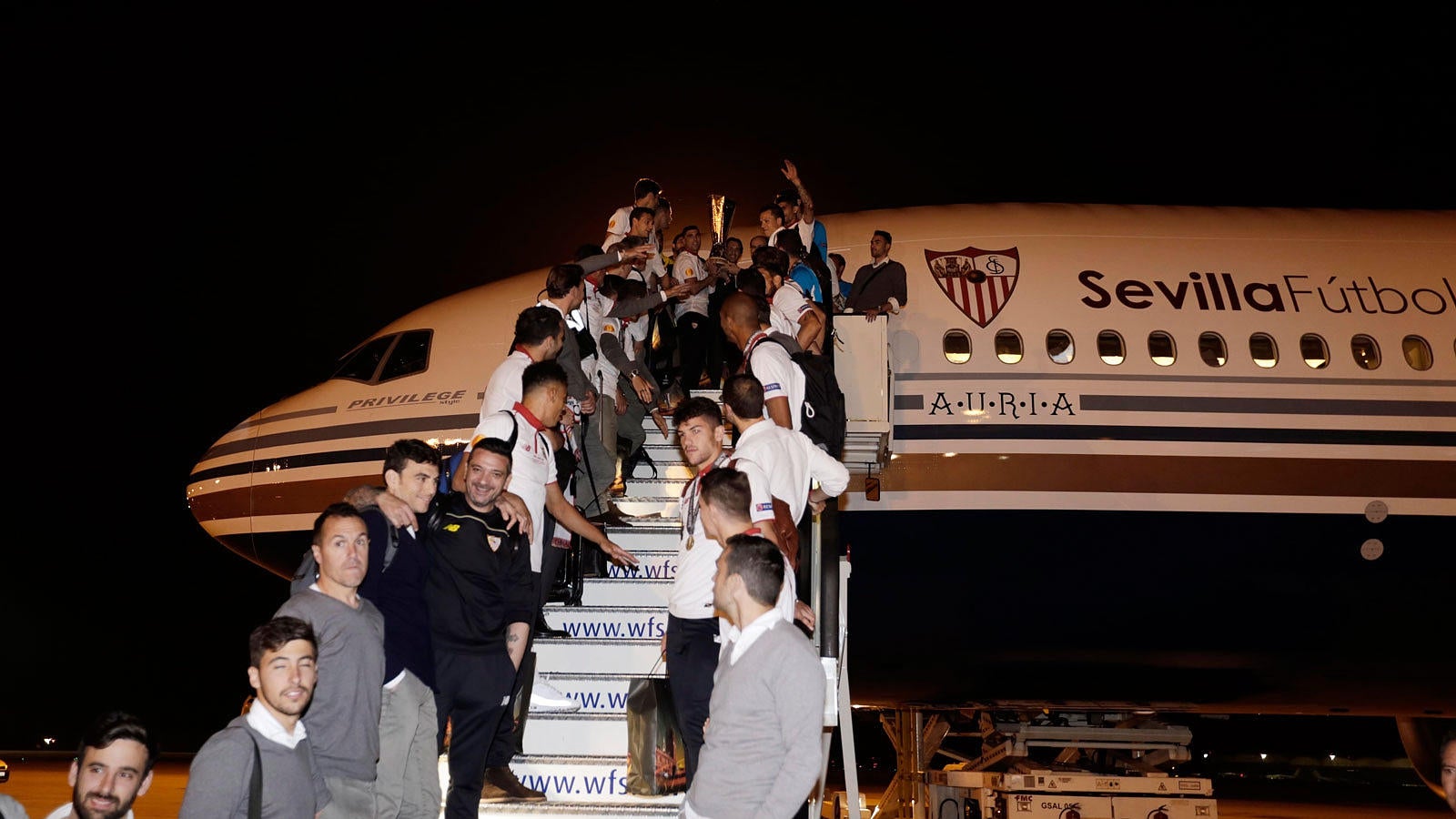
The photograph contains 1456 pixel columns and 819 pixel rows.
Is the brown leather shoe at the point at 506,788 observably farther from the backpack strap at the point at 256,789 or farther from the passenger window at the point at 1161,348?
the passenger window at the point at 1161,348

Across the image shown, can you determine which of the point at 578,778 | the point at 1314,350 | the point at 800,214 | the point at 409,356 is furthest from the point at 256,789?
the point at 1314,350

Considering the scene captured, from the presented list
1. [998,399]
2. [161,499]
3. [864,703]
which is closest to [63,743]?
[161,499]

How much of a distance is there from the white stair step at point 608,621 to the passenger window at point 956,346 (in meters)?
3.79

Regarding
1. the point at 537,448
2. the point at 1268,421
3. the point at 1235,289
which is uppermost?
the point at 1235,289

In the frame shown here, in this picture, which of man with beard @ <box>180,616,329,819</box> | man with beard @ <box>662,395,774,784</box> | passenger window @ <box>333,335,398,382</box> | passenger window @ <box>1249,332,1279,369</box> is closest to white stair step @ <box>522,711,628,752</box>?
man with beard @ <box>662,395,774,784</box>

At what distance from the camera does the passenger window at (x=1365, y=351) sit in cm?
945

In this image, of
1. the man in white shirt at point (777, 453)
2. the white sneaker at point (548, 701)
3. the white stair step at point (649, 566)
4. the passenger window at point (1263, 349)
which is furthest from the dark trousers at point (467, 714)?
the passenger window at point (1263, 349)

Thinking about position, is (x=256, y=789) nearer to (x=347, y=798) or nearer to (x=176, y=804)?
(x=347, y=798)

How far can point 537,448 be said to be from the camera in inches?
205

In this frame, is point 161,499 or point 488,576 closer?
point 488,576

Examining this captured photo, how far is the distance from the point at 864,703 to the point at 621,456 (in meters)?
4.21

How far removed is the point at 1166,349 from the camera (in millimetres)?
9375

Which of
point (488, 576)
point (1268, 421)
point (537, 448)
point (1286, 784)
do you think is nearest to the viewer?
point (488, 576)

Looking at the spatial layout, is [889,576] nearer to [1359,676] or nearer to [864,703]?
[864,703]
